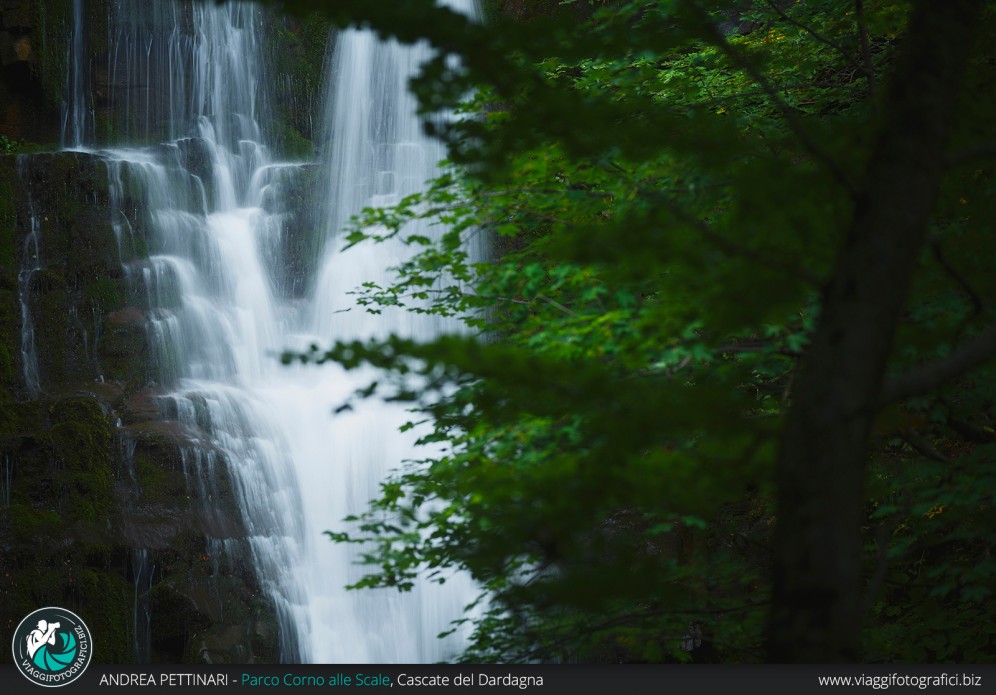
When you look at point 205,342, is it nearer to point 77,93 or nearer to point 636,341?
point 77,93

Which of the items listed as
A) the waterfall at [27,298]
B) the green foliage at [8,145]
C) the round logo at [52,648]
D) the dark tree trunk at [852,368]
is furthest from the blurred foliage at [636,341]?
the green foliage at [8,145]

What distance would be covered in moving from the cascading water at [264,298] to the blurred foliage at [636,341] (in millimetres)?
2353

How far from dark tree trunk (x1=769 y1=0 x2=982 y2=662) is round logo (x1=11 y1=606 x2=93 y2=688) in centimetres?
350

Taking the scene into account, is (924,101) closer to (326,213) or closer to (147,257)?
(147,257)

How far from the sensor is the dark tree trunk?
2713mm

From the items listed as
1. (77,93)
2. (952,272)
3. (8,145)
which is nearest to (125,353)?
(8,145)

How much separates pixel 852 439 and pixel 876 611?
4.95 meters

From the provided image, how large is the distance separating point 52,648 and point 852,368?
4.09m

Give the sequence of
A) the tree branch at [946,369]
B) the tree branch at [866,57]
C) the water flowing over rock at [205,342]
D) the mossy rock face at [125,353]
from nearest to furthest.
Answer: the tree branch at [946,369] → the tree branch at [866,57] → the water flowing over rock at [205,342] → the mossy rock face at [125,353]

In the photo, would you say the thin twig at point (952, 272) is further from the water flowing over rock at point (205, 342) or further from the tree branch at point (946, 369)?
the water flowing over rock at point (205, 342)

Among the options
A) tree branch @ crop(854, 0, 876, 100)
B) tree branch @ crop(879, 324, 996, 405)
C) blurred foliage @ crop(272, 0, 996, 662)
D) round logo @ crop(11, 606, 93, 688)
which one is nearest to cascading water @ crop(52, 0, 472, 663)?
blurred foliage @ crop(272, 0, 996, 662)

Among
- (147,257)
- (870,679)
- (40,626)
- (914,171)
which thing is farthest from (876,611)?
(147,257)

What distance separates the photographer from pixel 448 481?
3961mm

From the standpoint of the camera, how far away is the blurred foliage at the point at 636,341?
8.66ft
